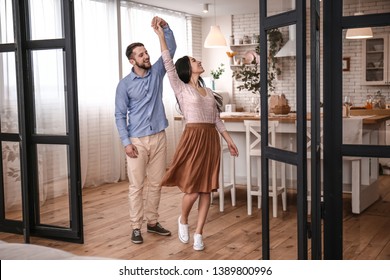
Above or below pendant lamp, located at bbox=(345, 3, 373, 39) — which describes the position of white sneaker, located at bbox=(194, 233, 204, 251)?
below

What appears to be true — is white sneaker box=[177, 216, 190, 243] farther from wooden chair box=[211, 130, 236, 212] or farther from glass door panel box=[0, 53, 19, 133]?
glass door panel box=[0, 53, 19, 133]

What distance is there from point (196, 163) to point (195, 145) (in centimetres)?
13

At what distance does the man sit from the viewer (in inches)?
160

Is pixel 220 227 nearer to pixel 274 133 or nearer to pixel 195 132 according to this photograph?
pixel 195 132

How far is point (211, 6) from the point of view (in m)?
8.16

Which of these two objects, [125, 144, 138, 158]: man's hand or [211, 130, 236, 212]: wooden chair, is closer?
[125, 144, 138, 158]: man's hand

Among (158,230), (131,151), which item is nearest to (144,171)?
(131,151)

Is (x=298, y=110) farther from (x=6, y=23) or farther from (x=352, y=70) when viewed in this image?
(x=6, y=23)

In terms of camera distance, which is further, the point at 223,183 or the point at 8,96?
the point at 223,183

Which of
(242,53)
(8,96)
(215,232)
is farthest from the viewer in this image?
(242,53)

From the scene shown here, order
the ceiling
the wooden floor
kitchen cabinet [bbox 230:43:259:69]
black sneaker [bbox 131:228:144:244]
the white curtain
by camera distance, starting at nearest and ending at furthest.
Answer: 1. the wooden floor
2. black sneaker [bbox 131:228:144:244]
3. the white curtain
4. the ceiling
5. kitchen cabinet [bbox 230:43:259:69]

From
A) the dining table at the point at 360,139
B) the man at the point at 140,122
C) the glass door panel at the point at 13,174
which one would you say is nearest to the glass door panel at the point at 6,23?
the glass door panel at the point at 13,174

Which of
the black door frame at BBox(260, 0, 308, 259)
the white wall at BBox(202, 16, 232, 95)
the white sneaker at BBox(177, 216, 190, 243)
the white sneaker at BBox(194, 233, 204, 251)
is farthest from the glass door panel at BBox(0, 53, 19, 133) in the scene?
the white wall at BBox(202, 16, 232, 95)
